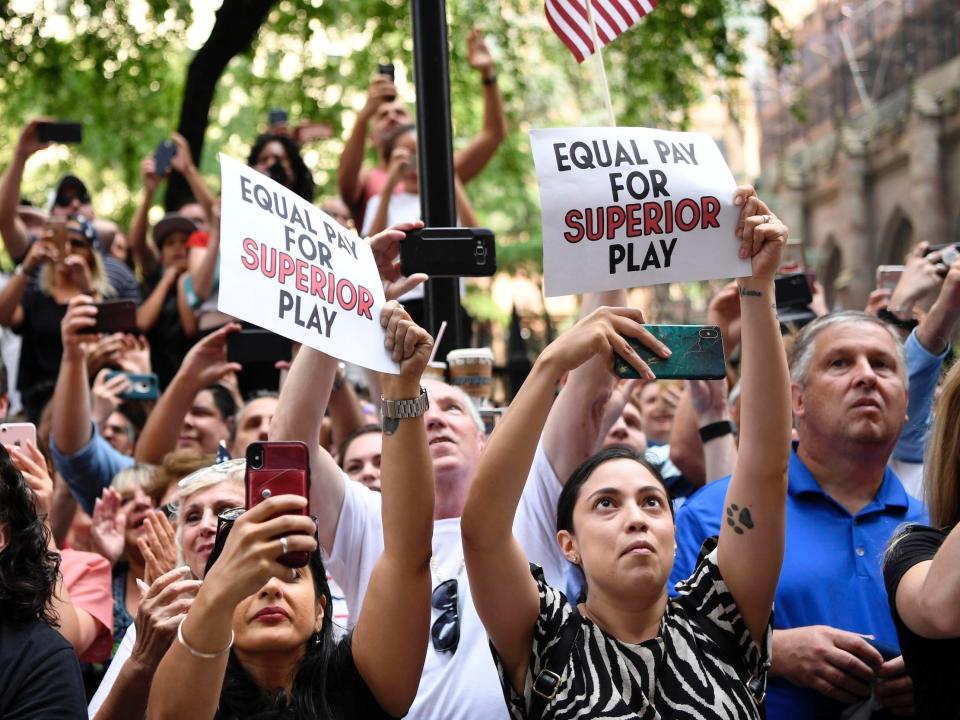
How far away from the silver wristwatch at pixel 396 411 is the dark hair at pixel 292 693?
55cm

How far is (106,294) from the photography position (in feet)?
24.7

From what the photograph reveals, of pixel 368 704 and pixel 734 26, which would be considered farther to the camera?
pixel 734 26

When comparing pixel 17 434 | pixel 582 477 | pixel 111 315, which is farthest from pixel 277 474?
pixel 111 315

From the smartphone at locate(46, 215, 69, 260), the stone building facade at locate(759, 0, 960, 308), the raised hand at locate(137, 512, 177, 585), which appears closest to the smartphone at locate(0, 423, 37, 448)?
the raised hand at locate(137, 512, 177, 585)

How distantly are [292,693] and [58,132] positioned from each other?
529 cm

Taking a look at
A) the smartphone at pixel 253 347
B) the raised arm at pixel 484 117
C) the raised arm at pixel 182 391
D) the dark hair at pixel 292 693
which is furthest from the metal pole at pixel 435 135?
the dark hair at pixel 292 693

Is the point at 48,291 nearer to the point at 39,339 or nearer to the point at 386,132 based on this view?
the point at 39,339

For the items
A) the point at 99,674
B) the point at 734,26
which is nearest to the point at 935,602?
the point at 99,674

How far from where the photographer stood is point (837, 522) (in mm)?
4148

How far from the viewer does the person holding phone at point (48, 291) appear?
7355 mm

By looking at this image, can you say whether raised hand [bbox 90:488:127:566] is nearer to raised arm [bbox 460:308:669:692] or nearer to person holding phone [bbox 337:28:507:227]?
raised arm [bbox 460:308:669:692]

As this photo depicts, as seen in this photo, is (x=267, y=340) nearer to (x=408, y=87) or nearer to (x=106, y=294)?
(x=106, y=294)

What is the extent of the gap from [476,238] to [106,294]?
4017mm

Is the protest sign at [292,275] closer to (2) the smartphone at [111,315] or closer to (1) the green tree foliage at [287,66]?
(2) the smartphone at [111,315]
